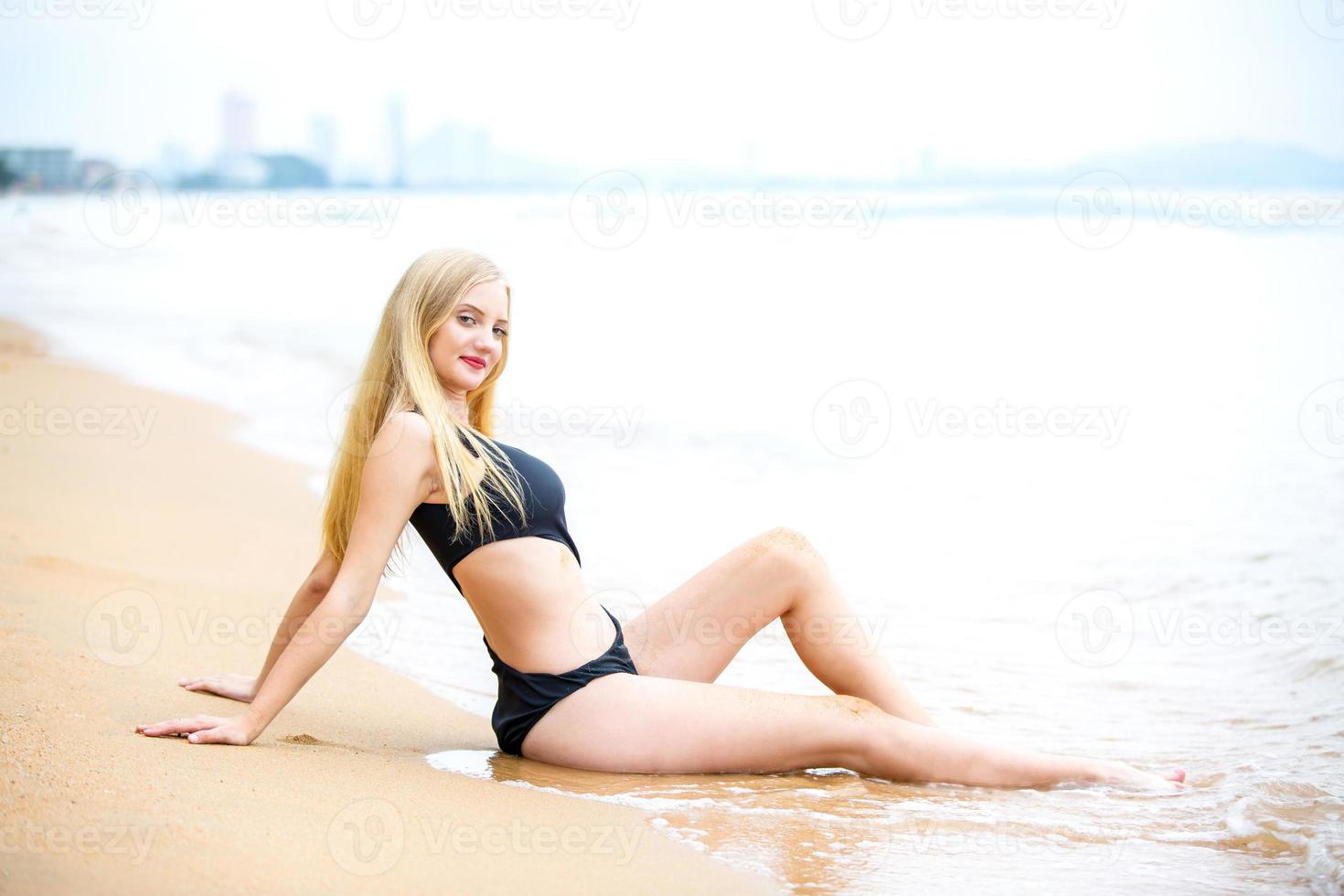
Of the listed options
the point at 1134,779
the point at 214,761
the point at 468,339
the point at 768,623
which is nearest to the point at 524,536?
the point at 468,339

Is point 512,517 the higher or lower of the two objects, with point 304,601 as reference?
higher

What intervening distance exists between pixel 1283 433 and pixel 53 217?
2639cm

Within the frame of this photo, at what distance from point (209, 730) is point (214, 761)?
0.14 metres

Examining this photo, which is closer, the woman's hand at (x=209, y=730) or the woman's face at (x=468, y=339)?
the woman's hand at (x=209, y=730)

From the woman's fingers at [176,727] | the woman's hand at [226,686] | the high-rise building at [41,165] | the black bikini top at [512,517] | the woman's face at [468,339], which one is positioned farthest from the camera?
the high-rise building at [41,165]

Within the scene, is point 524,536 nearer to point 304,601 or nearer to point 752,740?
point 304,601

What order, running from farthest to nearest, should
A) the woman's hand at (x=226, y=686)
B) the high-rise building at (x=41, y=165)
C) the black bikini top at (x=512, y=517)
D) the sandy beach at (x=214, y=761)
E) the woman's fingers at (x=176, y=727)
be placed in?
the high-rise building at (x=41, y=165)
the woman's hand at (x=226, y=686)
the black bikini top at (x=512, y=517)
the woman's fingers at (x=176, y=727)
the sandy beach at (x=214, y=761)

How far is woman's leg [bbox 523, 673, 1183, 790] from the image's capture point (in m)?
2.84

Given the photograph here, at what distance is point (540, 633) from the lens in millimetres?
2834

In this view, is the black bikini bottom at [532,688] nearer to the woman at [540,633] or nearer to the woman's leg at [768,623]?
the woman at [540,633]

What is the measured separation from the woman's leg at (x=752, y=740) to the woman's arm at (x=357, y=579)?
0.58 meters

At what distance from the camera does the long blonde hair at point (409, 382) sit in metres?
2.81

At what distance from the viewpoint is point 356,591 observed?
8.55 ft

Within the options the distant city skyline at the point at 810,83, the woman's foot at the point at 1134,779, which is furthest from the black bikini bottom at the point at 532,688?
the distant city skyline at the point at 810,83
